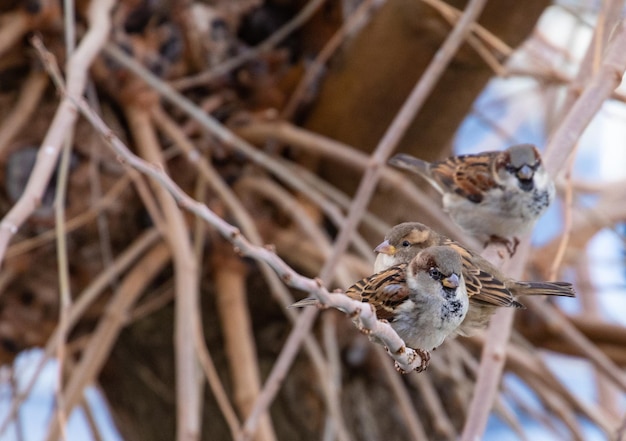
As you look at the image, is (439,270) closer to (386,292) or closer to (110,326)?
(386,292)

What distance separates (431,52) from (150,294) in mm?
842

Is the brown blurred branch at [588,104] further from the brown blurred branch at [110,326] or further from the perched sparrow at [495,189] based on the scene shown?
the brown blurred branch at [110,326]

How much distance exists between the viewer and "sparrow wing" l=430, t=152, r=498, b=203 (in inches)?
57.2

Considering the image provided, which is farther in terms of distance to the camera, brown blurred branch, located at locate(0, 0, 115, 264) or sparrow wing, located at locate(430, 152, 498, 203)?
sparrow wing, located at locate(430, 152, 498, 203)

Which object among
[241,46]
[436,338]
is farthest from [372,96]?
[436,338]

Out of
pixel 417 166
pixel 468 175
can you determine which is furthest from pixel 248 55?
pixel 468 175

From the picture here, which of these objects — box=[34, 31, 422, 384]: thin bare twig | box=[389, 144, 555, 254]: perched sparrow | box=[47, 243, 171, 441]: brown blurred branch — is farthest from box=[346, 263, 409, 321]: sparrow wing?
box=[47, 243, 171, 441]: brown blurred branch

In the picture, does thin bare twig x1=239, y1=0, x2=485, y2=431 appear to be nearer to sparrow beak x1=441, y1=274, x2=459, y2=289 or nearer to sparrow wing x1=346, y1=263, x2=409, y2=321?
sparrow wing x1=346, y1=263, x2=409, y2=321

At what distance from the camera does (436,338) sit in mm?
943

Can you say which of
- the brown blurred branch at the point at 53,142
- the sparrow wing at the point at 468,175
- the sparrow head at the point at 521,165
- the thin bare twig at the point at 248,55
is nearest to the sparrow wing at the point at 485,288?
the sparrow head at the point at 521,165

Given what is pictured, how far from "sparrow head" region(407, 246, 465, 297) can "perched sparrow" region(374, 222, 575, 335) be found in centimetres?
10

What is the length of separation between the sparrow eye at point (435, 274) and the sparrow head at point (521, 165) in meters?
0.42

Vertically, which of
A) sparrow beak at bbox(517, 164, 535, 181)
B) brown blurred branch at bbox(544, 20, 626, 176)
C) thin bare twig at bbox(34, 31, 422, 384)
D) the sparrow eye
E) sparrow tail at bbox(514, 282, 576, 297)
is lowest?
thin bare twig at bbox(34, 31, 422, 384)

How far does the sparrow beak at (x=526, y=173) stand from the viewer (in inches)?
51.3
